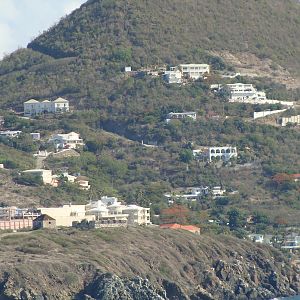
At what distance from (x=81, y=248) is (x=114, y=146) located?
39.5 m

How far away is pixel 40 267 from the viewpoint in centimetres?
10456

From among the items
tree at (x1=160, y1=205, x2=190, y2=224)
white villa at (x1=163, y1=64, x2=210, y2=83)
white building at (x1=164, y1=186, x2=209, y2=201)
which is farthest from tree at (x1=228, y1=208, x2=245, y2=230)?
white villa at (x1=163, y1=64, x2=210, y2=83)

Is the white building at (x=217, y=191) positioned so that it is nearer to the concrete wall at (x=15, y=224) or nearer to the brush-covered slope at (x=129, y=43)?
the brush-covered slope at (x=129, y=43)

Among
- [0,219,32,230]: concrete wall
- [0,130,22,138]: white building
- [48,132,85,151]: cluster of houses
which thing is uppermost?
[0,130,22,138]: white building

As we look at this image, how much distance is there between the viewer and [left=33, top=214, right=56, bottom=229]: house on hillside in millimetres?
118750

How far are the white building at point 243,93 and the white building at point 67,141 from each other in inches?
625

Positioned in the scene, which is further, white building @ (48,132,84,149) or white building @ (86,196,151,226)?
white building @ (48,132,84,149)

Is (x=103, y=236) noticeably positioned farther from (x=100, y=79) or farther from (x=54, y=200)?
(x=100, y=79)

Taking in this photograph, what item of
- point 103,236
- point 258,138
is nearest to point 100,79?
point 258,138

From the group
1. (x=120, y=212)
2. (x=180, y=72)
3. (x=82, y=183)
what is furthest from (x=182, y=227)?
(x=180, y=72)

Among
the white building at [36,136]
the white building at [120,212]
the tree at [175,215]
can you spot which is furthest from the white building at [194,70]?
the white building at [120,212]

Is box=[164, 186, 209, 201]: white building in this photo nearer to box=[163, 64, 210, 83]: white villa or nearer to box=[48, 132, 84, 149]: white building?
box=[48, 132, 84, 149]: white building

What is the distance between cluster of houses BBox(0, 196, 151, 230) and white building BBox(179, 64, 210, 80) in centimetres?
3902

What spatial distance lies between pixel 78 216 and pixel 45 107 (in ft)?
124
